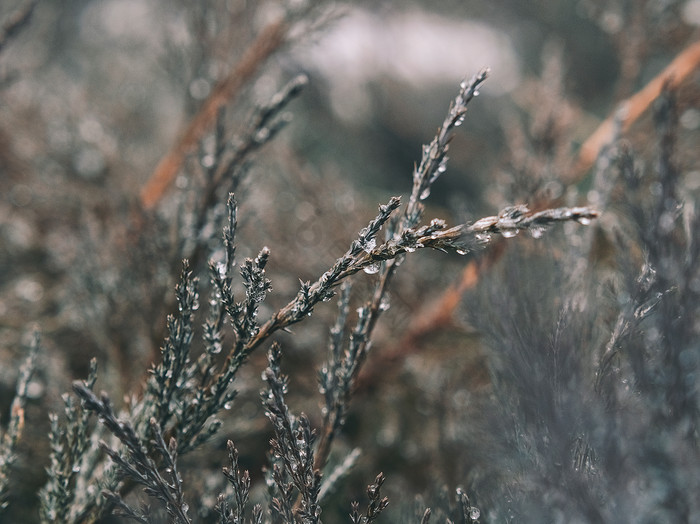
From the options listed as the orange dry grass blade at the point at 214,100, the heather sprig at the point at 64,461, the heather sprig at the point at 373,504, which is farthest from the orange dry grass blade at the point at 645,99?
the heather sprig at the point at 64,461

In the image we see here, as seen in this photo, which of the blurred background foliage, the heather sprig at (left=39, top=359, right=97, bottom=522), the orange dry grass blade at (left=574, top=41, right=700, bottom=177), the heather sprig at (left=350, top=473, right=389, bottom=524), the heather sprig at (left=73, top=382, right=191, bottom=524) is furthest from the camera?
the orange dry grass blade at (left=574, top=41, right=700, bottom=177)

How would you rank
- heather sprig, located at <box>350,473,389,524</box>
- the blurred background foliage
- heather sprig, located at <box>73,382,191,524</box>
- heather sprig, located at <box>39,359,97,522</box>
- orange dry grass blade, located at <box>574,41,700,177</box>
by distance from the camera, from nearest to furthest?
heather sprig, located at <box>73,382,191,524</box>
heather sprig, located at <box>350,473,389,524</box>
heather sprig, located at <box>39,359,97,522</box>
the blurred background foliage
orange dry grass blade, located at <box>574,41,700,177</box>

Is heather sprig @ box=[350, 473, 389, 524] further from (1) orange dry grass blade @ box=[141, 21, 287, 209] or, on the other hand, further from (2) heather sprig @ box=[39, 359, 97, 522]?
(1) orange dry grass blade @ box=[141, 21, 287, 209]

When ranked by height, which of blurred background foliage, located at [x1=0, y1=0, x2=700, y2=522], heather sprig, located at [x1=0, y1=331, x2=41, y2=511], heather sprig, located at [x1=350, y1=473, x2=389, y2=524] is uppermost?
blurred background foliage, located at [x1=0, y1=0, x2=700, y2=522]

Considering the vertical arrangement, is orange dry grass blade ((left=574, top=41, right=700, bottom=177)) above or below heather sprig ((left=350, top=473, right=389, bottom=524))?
above

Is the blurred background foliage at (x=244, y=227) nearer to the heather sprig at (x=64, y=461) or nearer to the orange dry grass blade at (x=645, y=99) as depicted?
the orange dry grass blade at (x=645, y=99)

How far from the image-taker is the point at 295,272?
9.15ft

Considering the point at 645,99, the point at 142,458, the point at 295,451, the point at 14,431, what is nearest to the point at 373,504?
the point at 295,451

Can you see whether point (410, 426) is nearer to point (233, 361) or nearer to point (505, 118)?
point (233, 361)

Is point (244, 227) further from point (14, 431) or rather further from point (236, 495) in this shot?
point (236, 495)

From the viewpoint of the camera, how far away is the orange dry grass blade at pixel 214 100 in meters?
2.35

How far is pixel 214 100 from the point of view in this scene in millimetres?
2443

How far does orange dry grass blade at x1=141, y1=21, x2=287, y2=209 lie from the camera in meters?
2.35

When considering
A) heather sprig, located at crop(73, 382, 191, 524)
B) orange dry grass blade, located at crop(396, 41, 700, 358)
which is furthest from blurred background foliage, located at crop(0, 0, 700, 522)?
heather sprig, located at crop(73, 382, 191, 524)
